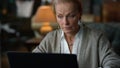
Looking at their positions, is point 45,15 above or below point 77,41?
below

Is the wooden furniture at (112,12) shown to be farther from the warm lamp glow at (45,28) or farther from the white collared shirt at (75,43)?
the white collared shirt at (75,43)

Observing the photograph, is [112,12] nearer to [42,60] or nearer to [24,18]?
[24,18]

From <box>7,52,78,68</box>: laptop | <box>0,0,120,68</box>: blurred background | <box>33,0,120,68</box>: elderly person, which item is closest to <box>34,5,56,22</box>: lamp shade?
<box>0,0,120,68</box>: blurred background

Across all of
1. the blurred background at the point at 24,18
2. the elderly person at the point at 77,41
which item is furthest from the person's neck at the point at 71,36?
the blurred background at the point at 24,18

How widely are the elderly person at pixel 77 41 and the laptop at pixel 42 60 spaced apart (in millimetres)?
227

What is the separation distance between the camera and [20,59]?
144 cm

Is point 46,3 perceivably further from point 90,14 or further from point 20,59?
point 20,59

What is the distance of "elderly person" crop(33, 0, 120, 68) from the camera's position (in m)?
1.59

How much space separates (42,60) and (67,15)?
309 mm

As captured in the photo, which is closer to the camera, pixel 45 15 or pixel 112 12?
pixel 45 15

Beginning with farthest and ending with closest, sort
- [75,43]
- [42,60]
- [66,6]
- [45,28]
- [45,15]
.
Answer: [45,28]
[45,15]
[75,43]
[66,6]
[42,60]

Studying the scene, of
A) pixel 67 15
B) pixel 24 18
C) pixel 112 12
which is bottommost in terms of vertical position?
pixel 24 18

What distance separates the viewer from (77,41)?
5.57 ft

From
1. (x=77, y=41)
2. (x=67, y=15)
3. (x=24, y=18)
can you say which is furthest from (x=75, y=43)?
(x=24, y=18)
